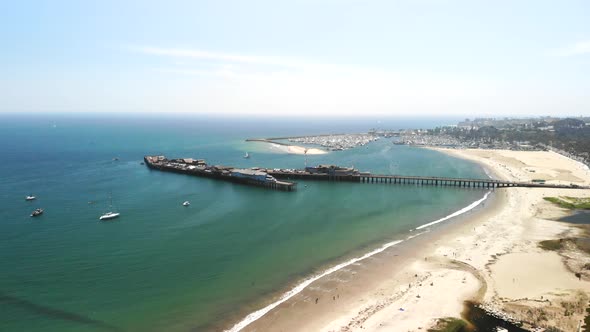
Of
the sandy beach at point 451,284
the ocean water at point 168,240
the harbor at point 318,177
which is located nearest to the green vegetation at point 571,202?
the harbor at point 318,177

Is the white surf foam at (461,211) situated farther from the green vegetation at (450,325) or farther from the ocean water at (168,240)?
the green vegetation at (450,325)

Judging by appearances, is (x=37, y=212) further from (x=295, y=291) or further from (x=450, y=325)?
(x=450, y=325)

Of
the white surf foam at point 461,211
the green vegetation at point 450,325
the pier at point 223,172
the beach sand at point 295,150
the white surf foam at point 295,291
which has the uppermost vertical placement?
the beach sand at point 295,150

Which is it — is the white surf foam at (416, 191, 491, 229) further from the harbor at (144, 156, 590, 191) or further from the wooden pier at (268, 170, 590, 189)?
the harbor at (144, 156, 590, 191)

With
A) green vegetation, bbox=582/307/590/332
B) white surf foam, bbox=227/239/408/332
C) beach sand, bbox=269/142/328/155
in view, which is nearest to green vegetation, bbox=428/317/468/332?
green vegetation, bbox=582/307/590/332

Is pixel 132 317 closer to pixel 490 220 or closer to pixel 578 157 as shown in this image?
pixel 490 220

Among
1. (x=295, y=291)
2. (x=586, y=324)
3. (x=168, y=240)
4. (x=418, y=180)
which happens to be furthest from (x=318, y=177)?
(x=586, y=324)
